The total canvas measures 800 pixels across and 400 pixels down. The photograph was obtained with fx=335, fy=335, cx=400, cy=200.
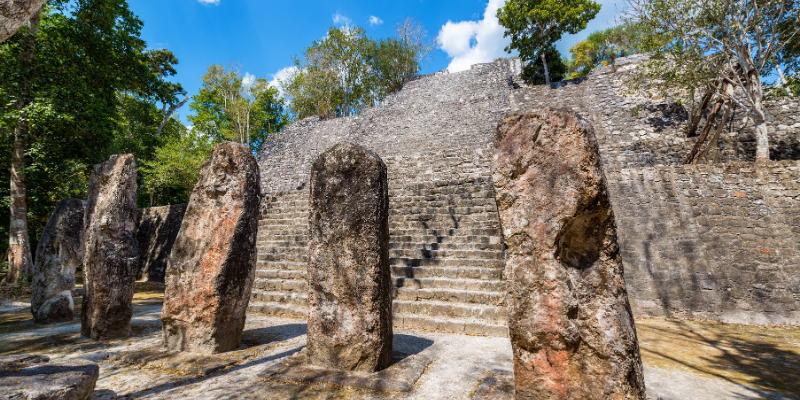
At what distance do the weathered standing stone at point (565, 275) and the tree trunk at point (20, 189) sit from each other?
38.8 feet

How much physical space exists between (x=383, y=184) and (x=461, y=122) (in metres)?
11.9

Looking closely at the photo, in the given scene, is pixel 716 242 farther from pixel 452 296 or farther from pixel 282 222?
pixel 282 222

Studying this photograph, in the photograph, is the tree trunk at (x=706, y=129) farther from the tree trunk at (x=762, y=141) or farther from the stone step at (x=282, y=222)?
the stone step at (x=282, y=222)

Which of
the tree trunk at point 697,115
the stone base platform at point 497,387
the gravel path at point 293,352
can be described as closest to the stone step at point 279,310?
the gravel path at point 293,352

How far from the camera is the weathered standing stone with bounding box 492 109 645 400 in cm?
199

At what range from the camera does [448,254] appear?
21.1 ft

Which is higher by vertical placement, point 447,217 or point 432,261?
point 447,217

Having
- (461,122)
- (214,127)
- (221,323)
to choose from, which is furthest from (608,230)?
(214,127)

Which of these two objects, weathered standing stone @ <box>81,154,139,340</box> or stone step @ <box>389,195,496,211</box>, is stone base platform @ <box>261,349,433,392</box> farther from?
stone step @ <box>389,195,496,211</box>

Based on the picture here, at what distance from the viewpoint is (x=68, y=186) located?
11703 mm

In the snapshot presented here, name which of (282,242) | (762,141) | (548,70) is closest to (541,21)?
(548,70)

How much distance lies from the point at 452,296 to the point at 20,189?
11.6m

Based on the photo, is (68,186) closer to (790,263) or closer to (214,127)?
(214,127)

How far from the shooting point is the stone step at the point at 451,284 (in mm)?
5387
